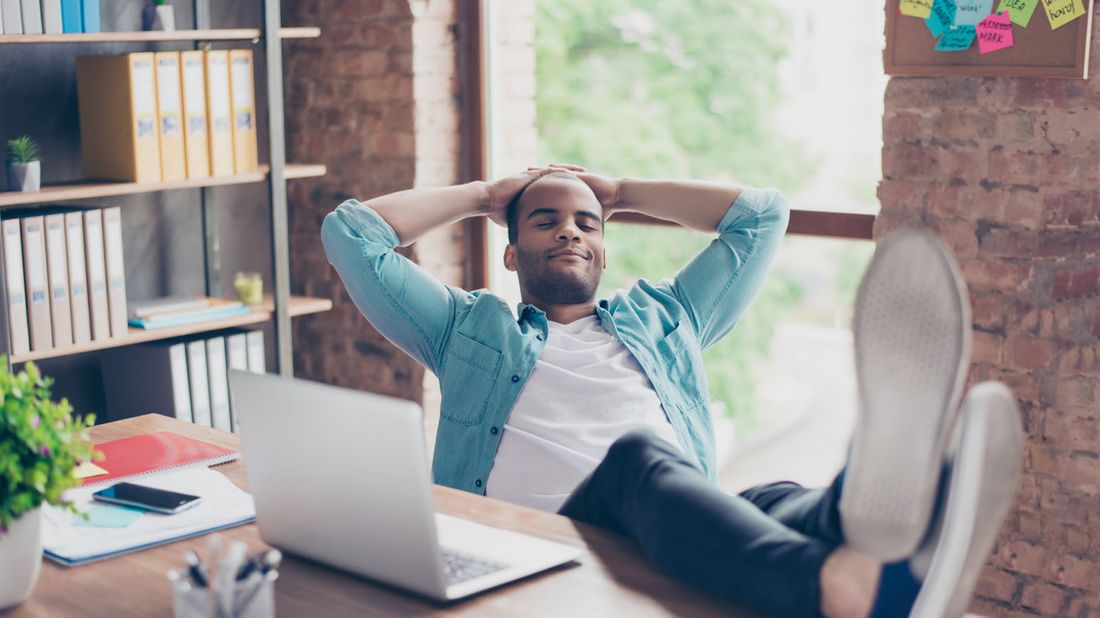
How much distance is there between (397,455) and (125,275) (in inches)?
94.1

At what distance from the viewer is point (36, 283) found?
2938mm

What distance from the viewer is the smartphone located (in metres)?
1.60

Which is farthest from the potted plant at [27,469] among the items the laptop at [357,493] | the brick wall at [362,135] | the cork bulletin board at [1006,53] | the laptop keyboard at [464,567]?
the brick wall at [362,135]

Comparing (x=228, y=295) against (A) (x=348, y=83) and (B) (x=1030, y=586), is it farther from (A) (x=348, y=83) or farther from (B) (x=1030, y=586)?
(B) (x=1030, y=586)

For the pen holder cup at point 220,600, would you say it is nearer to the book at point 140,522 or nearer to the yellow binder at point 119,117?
the book at point 140,522

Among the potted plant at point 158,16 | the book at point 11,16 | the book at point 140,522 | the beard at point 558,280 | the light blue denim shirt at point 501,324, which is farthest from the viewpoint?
the potted plant at point 158,16

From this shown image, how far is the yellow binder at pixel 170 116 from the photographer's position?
3.12m

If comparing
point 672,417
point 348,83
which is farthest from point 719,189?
point 348,83

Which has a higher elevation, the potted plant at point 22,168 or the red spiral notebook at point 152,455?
the potted plant at point 22,168

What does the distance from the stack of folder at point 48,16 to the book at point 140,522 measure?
1.55 metres

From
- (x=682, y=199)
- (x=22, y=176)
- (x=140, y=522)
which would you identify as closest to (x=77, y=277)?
(x=22, y=176)

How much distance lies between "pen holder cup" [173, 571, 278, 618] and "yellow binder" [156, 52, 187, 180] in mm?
2179

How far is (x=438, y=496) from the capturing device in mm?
1666

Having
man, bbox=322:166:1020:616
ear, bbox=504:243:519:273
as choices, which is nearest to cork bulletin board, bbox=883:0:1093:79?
man, bbox=322:166:1020:616
